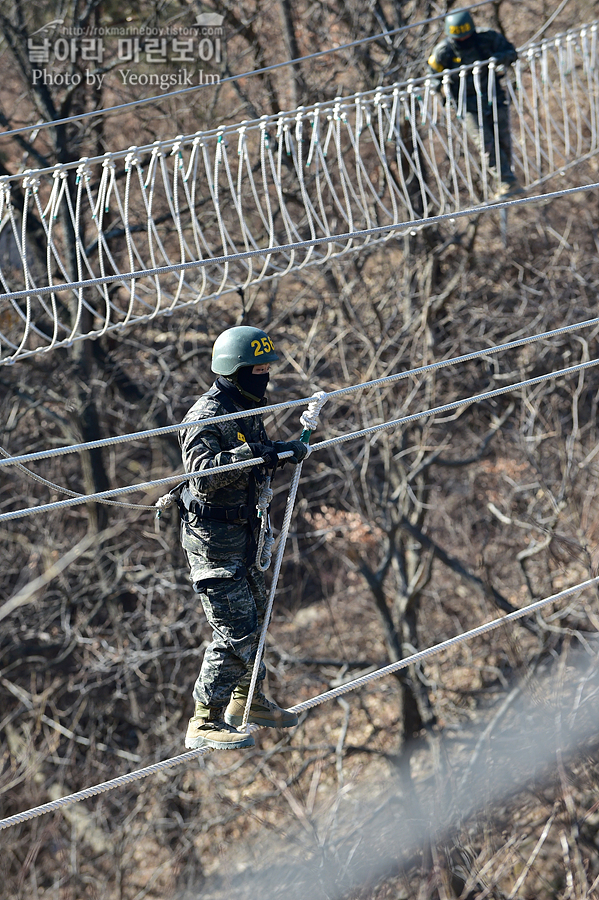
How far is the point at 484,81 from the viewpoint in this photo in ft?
32.8

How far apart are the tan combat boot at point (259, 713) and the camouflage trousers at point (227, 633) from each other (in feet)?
0.21

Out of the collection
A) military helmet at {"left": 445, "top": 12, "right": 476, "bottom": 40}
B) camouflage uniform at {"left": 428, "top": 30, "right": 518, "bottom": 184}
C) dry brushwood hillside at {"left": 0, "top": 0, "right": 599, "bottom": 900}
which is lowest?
dry brushwood hillside at {"left": 0, "top": 0, "right": 599, "bottom": 900}

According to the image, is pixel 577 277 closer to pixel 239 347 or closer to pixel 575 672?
pixel 575 672

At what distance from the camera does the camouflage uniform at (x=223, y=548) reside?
4285 mm

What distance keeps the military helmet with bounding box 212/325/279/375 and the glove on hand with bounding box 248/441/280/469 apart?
0.45 metres

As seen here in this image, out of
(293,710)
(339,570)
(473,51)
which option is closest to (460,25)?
(473,51)

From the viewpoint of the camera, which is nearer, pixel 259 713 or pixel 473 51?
pixel 259 713

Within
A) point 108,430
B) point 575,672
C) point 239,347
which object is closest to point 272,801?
point 575,672

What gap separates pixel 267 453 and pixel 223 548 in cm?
55

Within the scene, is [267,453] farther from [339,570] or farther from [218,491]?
[339,570]

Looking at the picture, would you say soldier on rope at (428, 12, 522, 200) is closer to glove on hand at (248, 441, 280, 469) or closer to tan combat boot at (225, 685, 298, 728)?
glove on hand at (248, 441, 280, 469)

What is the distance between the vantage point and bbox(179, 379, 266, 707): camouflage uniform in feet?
14.1

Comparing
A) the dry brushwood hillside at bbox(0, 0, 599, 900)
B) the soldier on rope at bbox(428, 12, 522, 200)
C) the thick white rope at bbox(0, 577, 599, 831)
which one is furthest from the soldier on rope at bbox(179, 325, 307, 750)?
the dry brushwood hillside at bbox(0, 0, 599, 900)

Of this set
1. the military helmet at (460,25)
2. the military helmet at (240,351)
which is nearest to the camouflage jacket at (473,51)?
the military helmet at (460,25)
